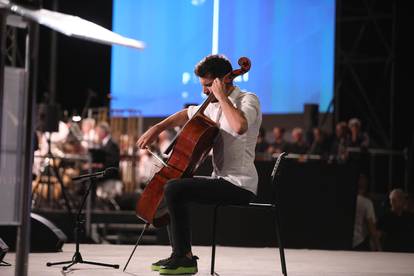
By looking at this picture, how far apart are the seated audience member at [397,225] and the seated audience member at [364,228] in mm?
125

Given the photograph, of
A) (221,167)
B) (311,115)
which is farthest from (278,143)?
(221,167)

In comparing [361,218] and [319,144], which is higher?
[319,144]

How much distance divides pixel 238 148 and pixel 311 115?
256 inches

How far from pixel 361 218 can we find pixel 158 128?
3.60 m

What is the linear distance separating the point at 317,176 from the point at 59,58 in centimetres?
893

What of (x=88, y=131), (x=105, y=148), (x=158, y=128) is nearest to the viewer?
(x=158, y=128)

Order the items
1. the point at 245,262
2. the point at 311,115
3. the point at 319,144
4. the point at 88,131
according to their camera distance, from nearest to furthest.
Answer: the point at 245,262 → the point at 319,144 → the point at 311,115 → the point at 88,131

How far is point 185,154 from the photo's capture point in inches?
154

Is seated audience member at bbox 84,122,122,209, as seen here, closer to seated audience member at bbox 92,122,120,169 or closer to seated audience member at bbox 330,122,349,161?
seated audience member at bbox 92,122,120,169

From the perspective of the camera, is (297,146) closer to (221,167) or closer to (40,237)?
(40,237)

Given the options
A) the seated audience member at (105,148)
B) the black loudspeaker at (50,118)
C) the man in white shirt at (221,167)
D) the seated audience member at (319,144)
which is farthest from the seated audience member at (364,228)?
the man in white shirt at (221,167)

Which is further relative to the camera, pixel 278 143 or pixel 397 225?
pixel 278 143

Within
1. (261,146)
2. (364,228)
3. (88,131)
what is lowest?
(364,228)

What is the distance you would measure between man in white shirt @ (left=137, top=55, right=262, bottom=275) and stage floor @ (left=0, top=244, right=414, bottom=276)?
0.34 meters
